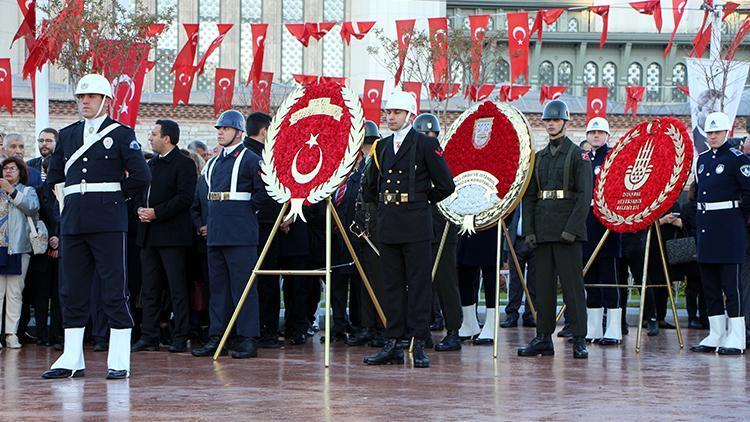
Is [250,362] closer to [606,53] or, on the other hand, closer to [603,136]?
[603,136]

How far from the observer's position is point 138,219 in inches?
473

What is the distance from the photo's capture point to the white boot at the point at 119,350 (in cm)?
903

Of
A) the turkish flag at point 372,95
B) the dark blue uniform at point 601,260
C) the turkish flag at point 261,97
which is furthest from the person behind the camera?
the turkish flag at point 261,97

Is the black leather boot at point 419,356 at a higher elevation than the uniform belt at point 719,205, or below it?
below

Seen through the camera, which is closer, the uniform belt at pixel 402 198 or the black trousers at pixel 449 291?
the uniform belt at pixel 402 198

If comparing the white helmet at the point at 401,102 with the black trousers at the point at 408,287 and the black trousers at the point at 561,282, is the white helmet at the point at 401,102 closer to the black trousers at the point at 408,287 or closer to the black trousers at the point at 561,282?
the black trousers at the point at 408,287

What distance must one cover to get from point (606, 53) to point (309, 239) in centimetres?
4511

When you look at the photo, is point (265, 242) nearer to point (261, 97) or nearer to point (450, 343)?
point (450, 343)

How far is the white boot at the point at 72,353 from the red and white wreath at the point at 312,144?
219 centimetres

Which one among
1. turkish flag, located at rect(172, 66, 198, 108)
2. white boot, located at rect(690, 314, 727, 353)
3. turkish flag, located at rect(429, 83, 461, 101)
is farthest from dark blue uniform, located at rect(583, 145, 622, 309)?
turkish flag, located at rect(429, 83, 461, 101)

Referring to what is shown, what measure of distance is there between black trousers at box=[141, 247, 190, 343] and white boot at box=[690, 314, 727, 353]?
5235mm

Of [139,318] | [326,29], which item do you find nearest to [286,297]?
[139,318]

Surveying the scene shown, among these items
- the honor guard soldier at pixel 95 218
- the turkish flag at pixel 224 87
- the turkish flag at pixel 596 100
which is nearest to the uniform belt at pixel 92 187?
the honor guard soldier at pixel 95 218

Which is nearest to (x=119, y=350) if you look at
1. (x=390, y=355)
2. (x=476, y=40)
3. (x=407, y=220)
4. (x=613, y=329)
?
(x=390, y=355)
